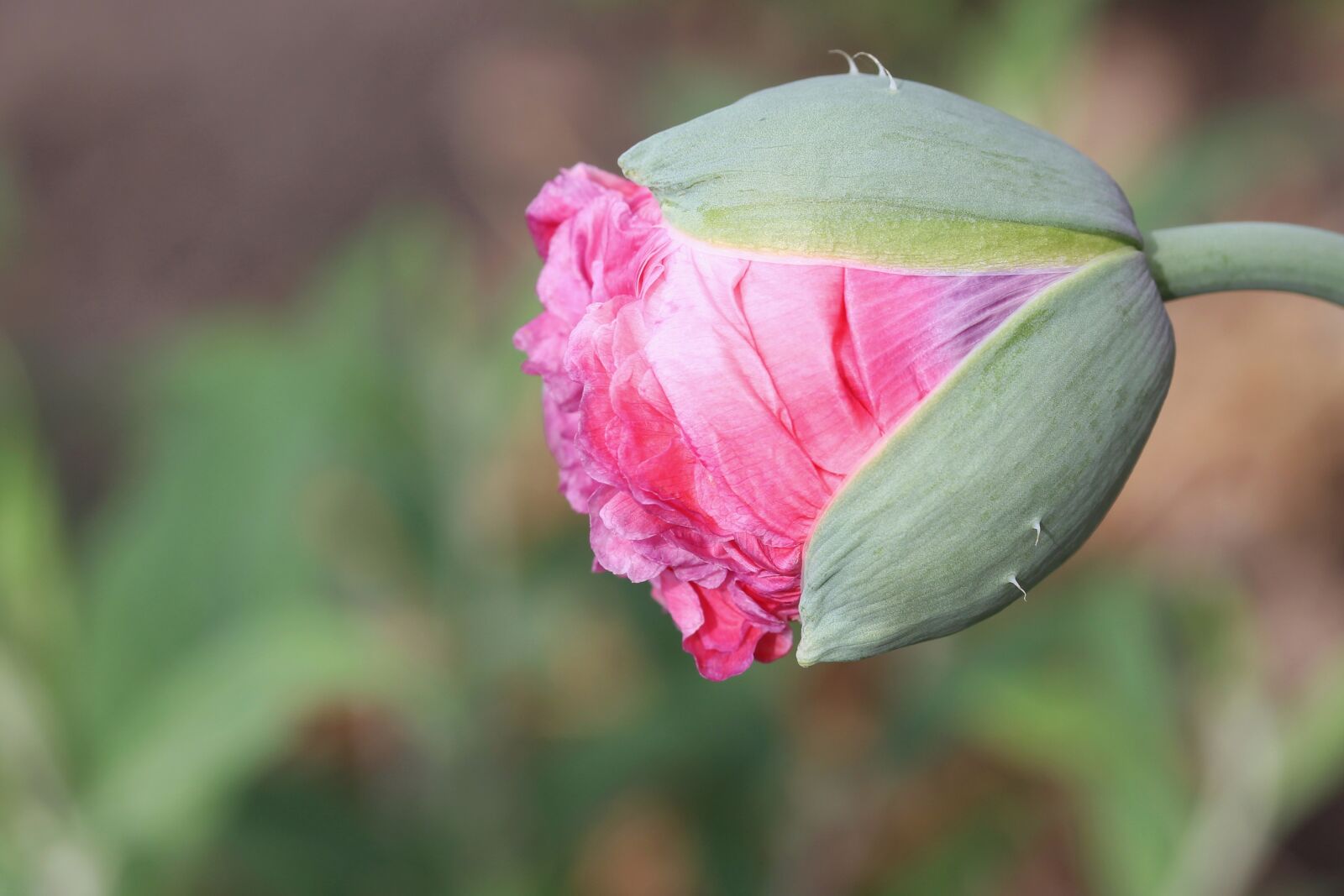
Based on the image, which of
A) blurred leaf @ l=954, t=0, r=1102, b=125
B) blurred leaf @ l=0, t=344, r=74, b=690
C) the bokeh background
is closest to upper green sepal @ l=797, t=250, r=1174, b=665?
the bokeh background

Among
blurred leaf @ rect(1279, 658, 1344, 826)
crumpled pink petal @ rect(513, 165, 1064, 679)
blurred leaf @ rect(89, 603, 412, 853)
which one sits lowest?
blurred leaf @ rect(1279, 658, 1344, 826)

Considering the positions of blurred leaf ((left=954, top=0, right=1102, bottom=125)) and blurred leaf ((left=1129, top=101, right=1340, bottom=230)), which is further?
blurred leaf ((left=1129, top=101, right=1340, bottom=230))

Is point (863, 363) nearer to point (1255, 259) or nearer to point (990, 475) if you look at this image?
point (990, 475)

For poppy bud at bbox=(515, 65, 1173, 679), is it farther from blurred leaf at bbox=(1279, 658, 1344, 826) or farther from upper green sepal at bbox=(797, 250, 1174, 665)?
blurred leaf at bbox=(1279, 658, 1344, 826)

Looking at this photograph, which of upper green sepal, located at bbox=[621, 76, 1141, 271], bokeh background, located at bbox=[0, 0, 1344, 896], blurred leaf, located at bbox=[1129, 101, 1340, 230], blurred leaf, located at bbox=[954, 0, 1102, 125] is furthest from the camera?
blurred leaf, located at bbox=[1129, 101, 1340, 230]

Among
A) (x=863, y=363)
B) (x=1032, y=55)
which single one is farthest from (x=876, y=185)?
(x=1032, y=55)

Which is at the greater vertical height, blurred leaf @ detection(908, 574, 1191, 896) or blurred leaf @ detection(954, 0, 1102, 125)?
blurred leaf @ detection(954, 0, 1102, 125)

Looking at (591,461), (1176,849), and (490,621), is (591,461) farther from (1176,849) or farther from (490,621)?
(490,621)
